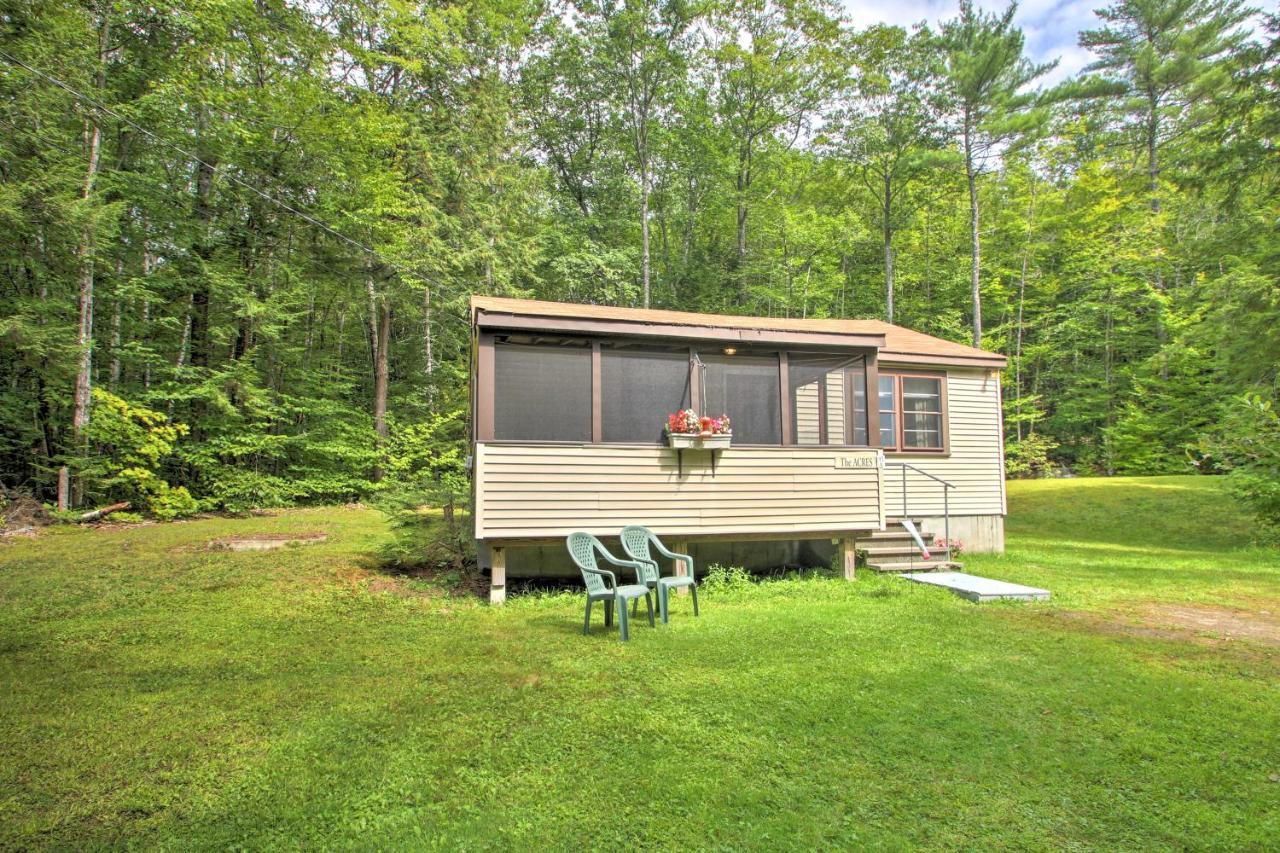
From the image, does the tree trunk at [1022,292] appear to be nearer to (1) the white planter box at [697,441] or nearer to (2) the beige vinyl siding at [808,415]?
(2) the beige vinyl siding at [808,415]

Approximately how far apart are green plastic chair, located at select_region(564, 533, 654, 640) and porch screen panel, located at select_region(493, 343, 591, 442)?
1379 millimetres

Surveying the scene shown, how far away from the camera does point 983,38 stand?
17.3m

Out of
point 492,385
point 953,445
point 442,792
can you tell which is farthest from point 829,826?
point 953,445

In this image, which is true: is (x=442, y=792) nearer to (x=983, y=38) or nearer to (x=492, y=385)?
(x=492, y=385)

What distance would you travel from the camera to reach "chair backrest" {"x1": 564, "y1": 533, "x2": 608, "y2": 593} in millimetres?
5082

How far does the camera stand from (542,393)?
6.45 metres

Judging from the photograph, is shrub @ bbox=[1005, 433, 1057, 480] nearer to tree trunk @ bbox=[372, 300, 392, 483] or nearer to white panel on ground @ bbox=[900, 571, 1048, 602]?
white panel on ground @ bbox=[900, 571, 1048, 602]

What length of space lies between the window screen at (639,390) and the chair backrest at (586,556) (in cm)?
142

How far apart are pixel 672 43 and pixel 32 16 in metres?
16.2

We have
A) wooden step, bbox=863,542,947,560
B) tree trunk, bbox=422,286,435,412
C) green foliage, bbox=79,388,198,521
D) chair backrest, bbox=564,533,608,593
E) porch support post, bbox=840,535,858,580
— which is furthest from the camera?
tree trunk, bbox=422,286,435,412

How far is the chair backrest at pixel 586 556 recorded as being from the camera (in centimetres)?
508

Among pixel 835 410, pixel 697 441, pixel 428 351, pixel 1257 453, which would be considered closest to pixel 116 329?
pixel 428 351

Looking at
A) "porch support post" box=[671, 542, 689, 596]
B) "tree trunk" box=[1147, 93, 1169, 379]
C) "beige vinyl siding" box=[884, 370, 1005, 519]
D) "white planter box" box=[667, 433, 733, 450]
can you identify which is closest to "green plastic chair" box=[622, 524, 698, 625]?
"porch support post" box=[671, 542, 689, 596]

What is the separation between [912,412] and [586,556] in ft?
21.0
